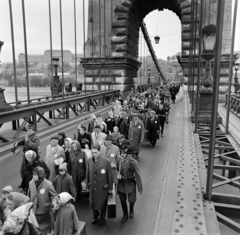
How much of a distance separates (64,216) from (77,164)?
148 cm

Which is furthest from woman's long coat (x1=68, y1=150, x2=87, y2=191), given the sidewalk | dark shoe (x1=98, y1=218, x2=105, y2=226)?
the sidewalk

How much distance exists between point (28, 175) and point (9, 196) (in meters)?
1.13

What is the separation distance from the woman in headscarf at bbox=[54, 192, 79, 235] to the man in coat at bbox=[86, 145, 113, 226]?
831 mm

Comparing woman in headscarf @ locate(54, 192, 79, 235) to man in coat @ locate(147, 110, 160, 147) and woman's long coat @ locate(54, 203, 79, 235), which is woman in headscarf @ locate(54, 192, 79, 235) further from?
man in coat @ locate(147, 110, 160, 147)

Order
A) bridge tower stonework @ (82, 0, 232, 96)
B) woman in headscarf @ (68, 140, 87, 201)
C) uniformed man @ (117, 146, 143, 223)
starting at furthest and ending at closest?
bridge tower stonework @ (82, 0, 232, 96)
woman in headscarf @ (68, 140, 87, 201)
uniformed man @ (117, 146, 143, 223)

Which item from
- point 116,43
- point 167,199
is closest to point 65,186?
point 167,199

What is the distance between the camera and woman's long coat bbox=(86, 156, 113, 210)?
12.5ft

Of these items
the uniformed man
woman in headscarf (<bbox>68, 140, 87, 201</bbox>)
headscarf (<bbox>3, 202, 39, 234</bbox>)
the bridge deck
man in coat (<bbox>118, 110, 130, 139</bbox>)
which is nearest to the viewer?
headscarf (<bbox>3, 202, 39, 234</bbox>)

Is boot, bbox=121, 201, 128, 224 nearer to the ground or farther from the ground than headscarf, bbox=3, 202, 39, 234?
nearer to the ground

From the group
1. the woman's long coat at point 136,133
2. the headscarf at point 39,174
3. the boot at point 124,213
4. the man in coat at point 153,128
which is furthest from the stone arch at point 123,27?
the headscarf at point 39,174

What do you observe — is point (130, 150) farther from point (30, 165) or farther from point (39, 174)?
point (30, 165)

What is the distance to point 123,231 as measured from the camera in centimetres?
363

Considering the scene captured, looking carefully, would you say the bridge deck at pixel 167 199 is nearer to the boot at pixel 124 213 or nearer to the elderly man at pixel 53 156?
the boot at pixel 124 213

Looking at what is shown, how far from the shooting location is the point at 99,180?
3.85 m
